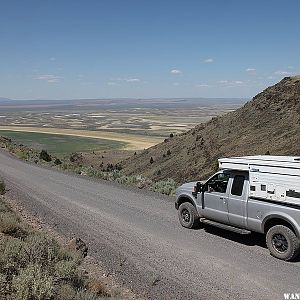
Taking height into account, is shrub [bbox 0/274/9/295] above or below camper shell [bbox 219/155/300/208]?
below

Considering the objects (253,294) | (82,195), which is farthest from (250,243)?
(82,195)

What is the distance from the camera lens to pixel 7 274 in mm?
7191

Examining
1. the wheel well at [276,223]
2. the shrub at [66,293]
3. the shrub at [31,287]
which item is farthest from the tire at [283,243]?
the shrub at [31,287]

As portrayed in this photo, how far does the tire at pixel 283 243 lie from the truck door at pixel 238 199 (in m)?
0.88

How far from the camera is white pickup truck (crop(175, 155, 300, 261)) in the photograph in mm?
8891

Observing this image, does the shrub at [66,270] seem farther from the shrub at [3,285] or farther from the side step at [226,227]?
the side step at [226,227]

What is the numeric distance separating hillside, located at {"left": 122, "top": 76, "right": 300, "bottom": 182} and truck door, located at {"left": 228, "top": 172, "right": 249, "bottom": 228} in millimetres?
18279

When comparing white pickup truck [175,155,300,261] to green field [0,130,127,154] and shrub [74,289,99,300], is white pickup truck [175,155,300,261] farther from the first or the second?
green field [0,130,127,154]

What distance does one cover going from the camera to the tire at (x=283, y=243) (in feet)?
29.2

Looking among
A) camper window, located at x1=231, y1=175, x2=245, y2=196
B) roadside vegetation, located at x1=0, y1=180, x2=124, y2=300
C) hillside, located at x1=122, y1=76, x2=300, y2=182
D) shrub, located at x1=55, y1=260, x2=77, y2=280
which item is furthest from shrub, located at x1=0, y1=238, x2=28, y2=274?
hillside, located at x1=122, y1=76, x2=300, y2=182

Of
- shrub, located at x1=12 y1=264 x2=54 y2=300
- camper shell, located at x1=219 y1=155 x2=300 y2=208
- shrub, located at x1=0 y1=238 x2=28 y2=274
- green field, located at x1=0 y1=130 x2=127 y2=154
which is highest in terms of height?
camper shell, located at x1=219 y1=155 x2=300 y2=208

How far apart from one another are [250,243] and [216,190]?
1.69 meters

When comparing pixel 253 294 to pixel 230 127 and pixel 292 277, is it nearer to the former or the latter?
pixel 292 277

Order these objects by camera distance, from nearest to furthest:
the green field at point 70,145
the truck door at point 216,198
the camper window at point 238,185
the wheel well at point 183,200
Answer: the camper window at point 238,185
the truck door at point 216,198
the wheel well at point 183,200
the green field at point 70,145
